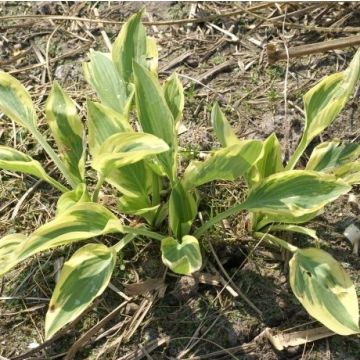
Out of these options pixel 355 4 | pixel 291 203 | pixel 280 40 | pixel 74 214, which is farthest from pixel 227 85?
pixel 74 214

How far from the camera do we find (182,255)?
155 centimetres

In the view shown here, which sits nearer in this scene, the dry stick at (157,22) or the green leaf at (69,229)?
the green leaf at (69,229)

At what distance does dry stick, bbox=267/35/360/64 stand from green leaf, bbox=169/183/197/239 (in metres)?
0.71

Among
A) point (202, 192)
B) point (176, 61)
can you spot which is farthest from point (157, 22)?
point (202, 192)

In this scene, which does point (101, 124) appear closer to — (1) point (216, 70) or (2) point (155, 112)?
(2) point (155, 112)

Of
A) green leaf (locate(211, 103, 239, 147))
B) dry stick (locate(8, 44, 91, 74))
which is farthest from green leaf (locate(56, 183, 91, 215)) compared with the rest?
dry stick (locate(8, 44, 91, 74))

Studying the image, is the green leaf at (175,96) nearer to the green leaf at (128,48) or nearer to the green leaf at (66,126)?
the green leaf at (128,48)

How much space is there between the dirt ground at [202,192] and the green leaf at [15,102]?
0.83ft

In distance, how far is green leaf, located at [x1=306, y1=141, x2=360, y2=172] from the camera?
1744 mm

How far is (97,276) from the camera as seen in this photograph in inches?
59.6

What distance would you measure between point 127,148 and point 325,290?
0.62 meters

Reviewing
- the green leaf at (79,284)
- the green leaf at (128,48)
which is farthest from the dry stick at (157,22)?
the green leaf at (79,284)

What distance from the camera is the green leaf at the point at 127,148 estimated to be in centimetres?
142

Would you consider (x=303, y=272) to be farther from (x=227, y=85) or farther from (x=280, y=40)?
(x=280, y=40)
